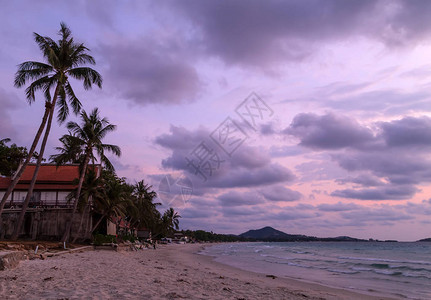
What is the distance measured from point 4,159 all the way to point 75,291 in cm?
4290

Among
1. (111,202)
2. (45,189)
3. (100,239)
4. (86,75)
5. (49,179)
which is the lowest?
(100,239)

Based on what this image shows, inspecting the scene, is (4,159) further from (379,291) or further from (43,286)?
(379,291)

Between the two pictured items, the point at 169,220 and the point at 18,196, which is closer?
the point at 18,196

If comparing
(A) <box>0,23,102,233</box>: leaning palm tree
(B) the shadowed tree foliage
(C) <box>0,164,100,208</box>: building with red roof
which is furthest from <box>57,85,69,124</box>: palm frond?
(B) the shadowed tree foliage

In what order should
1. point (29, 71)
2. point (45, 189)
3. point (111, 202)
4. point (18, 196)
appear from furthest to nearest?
point (45, 189) → point (18, 196) → point (111, 202) → point (29, 71)

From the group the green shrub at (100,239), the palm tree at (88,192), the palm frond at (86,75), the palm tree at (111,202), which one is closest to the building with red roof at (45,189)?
the palm tree at (88,192)

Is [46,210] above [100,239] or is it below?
above

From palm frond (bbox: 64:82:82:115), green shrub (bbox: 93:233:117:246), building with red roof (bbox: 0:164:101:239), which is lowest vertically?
green shrub (bbox: 93:233:117:246)

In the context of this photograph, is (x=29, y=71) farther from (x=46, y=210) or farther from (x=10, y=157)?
(x=10, y=157)

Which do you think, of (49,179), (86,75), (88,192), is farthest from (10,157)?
(86,75)

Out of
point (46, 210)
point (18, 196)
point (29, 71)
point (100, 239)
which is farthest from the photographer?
point (18, 196)

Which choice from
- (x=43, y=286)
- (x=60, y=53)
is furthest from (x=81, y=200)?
(x=43, y=286)

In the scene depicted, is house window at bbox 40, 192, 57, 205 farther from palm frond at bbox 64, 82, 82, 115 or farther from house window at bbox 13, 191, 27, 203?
palm frond at bbox 64, 82, 82, 115

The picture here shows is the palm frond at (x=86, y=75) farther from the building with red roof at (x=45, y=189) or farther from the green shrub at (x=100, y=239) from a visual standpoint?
the green shrub at (x=100, y=239)
